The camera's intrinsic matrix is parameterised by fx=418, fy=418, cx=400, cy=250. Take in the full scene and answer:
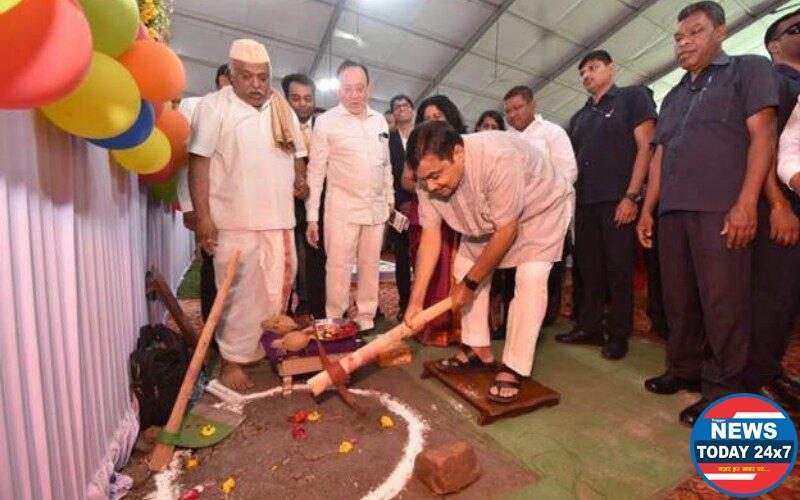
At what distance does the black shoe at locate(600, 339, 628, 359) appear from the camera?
3131 mm

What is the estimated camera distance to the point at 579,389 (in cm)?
267

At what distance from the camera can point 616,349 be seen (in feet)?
10.3

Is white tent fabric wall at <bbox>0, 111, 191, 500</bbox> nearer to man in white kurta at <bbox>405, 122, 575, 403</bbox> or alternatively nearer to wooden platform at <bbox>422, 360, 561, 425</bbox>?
man in white kurta at <bbox>405, 122, 575, 403</bbox>

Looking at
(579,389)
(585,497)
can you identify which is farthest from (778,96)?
(585,497)

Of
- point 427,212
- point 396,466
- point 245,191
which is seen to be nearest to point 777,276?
point 427,212

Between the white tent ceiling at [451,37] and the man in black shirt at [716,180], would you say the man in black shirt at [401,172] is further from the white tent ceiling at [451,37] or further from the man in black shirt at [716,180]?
the white tent ceiling at [451,37]

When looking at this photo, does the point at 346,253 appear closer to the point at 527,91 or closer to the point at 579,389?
the point at 579,389

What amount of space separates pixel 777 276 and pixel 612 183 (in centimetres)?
124

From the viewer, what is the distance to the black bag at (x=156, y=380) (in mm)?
2189

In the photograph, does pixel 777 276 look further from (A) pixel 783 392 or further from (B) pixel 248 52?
(B) pixel 248 52

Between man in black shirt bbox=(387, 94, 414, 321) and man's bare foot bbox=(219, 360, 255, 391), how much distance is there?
1.79 m

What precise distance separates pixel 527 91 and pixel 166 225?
13.1 ft

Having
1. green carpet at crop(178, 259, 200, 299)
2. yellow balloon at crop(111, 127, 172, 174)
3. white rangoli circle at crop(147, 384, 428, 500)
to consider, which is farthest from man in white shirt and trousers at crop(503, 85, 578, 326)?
green carpet at crop(178, 259, 200, 299)

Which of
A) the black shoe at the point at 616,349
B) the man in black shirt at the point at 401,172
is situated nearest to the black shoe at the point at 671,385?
the black shoe at the point at 616,349
